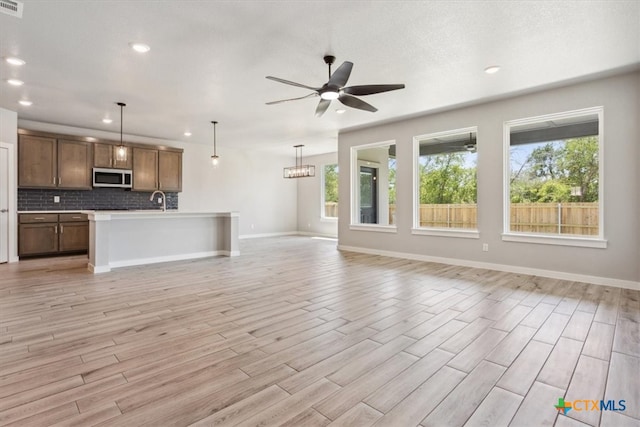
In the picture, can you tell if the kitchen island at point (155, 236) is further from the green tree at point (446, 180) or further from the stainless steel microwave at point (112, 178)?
the green tree at point (446, 180)

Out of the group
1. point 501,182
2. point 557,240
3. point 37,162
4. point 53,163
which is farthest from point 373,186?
point 37,162

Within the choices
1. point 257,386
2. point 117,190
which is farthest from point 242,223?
point 257,386

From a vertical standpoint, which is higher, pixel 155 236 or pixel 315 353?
pixel 155 236

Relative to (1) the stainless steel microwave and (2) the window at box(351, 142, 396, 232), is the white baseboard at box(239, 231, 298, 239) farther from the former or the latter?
(2) the window at box(351, 142, 396, 232)

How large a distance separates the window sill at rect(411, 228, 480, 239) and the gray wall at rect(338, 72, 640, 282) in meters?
0.08

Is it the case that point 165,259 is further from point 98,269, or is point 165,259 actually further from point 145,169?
point 145,169

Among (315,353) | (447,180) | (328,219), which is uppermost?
(447,180)

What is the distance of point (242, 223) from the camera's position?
10.1m

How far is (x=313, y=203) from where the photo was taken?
11.1 metres

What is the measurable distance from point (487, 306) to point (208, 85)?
4.46 m

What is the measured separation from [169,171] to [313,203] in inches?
183

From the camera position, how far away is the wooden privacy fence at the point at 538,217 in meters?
4.54

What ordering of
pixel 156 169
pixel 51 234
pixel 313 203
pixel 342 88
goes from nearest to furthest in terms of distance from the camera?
pixel 342 88, pixel 51 234, pixel 156 169, pixel 313 203

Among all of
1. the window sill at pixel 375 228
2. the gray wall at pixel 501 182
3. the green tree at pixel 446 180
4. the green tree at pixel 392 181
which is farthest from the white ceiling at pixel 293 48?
the window sill at pixel 375 228
